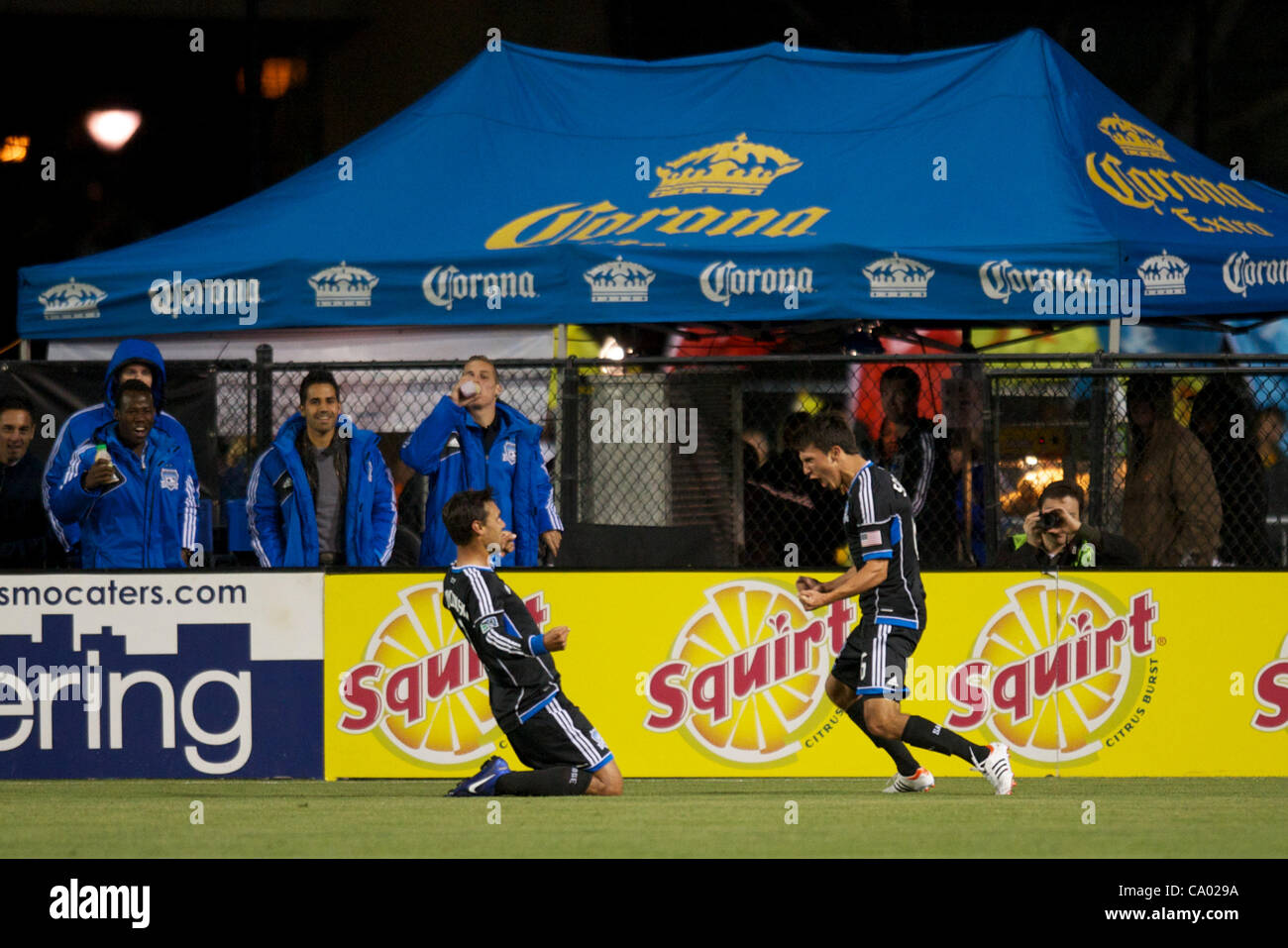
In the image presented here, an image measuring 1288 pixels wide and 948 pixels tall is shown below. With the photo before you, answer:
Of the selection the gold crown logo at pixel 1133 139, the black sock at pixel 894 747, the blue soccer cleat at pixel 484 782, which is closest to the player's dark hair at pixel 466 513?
the blue soccer cleat at pixel 484 782

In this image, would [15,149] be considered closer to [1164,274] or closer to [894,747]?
[1164,274]

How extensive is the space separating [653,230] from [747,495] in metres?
2.30

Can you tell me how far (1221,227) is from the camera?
1241cm

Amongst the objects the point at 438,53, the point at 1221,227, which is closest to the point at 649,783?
the point at 1221,227

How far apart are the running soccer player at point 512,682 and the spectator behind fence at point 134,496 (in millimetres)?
2175

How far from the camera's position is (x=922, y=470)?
1045 cm

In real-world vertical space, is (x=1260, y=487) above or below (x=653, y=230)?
below

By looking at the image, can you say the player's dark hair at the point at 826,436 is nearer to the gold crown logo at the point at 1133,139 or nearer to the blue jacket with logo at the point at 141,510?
the blue jacket with logo at the point at 141,510

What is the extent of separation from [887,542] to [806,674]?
4.84 ft

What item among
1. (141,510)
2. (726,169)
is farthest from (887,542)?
(726,169)

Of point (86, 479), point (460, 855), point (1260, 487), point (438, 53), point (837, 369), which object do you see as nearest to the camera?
point (460, 855)

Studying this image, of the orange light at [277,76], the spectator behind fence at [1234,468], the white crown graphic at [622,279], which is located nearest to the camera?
the spectator behind fence at [1234,468]

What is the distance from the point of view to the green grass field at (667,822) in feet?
21.7

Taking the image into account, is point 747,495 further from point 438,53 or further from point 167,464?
Result: point 438,53
